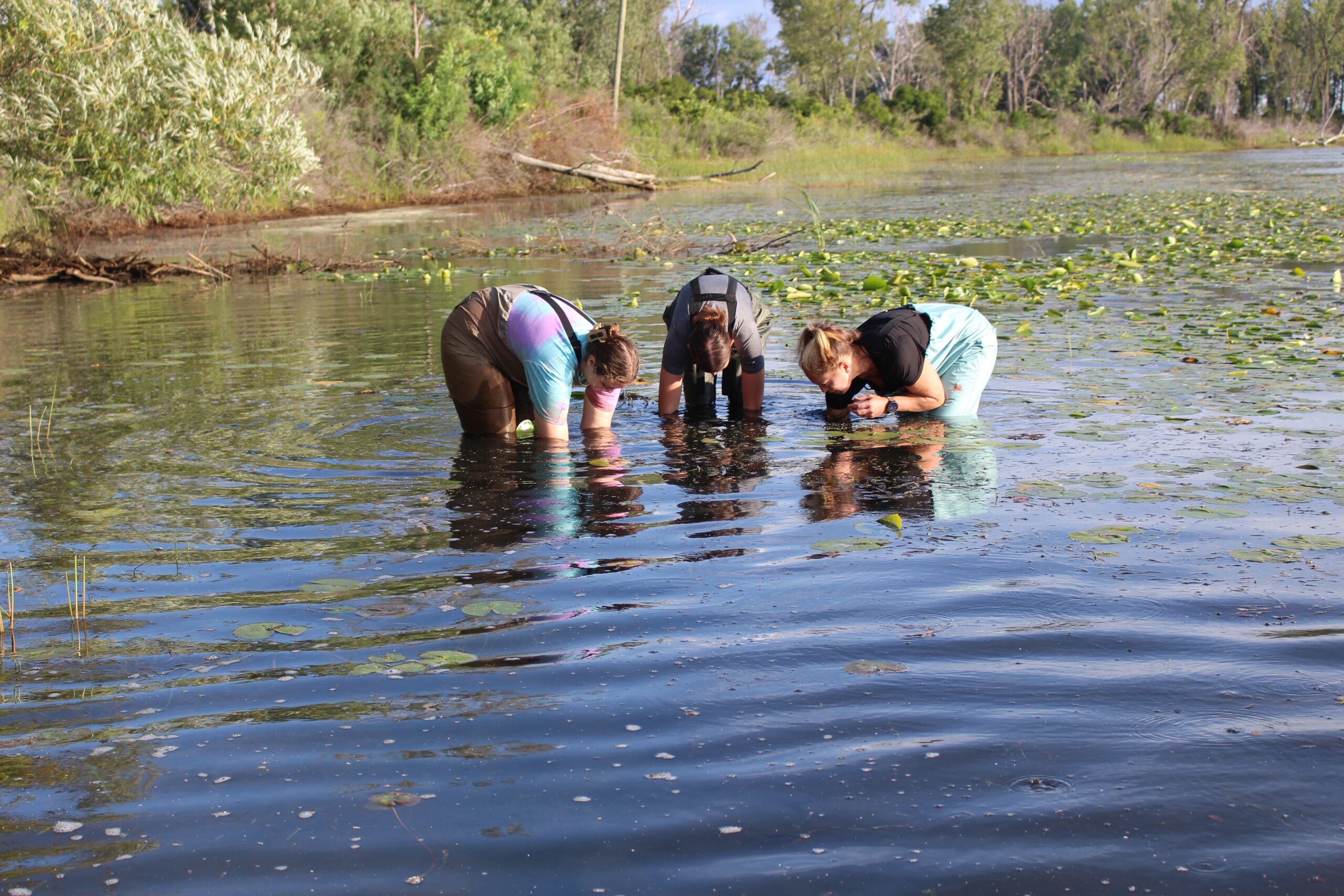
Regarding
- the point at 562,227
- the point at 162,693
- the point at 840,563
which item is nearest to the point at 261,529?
the point at 162,693

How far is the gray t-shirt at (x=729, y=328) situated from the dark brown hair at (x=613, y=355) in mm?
A: 863

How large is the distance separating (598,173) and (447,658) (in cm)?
3431

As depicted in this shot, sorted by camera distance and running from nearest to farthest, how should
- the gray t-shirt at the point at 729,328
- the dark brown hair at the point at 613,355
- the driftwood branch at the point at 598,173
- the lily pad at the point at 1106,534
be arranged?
1. the lily pad at the point at 1106,534
2. the dark brown hair at the point at 613,355
3. the gray t-shirt at the point at 729,328
4. the driftwood branch at the point at 598,173

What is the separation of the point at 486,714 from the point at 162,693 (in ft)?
3.37

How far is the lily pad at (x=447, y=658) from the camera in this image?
3572 mm

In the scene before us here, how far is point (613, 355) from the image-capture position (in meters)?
5.81

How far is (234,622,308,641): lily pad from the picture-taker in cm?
387

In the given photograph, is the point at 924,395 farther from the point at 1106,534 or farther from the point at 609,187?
the point at 609,187

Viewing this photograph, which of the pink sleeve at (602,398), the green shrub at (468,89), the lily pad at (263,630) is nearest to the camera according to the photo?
the lily pad at (263,630)

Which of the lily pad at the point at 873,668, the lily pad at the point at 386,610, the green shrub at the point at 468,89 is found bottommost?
the lily pad at the point at 386,610

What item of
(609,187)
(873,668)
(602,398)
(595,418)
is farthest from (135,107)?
(609,187)

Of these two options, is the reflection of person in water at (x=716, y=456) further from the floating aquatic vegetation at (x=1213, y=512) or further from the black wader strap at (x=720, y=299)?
the floating aquatic vegetation at (x=1213, y=512)

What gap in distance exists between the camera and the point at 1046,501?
5219mm

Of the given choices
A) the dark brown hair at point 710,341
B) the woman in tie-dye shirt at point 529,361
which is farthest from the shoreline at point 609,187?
the dark brown hair at point 710,341
